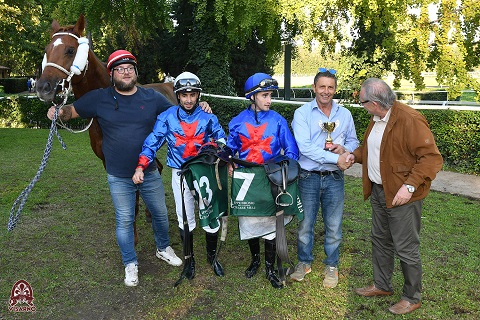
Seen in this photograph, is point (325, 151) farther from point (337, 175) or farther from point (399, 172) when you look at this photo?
point (399, 172)

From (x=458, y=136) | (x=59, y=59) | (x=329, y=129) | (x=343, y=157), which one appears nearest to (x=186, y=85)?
(x=59, y=59)

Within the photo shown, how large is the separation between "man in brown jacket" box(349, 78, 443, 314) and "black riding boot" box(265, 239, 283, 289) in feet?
3.11

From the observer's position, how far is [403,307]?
3.35 m

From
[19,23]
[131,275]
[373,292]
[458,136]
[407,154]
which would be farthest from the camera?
[19,23]

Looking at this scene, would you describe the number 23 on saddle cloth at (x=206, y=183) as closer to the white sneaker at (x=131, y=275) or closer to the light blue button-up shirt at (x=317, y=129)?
the light blue button-up shirt at (x=317, y=129)

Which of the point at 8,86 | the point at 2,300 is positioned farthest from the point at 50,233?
the point at 8,86

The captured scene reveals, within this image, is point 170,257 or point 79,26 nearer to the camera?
point 79,26

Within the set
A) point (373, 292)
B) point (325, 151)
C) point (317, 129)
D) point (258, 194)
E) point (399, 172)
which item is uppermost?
point (317, 129)

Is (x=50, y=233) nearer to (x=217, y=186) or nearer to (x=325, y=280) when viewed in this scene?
(x=217, y=186)

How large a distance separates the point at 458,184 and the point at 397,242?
16.1 feet

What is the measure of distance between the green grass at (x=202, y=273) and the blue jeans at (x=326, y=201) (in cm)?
Result: 47

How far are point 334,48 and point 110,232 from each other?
374 inches

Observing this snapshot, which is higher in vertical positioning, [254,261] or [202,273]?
[254,261]

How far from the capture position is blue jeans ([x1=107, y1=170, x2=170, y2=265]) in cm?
382
